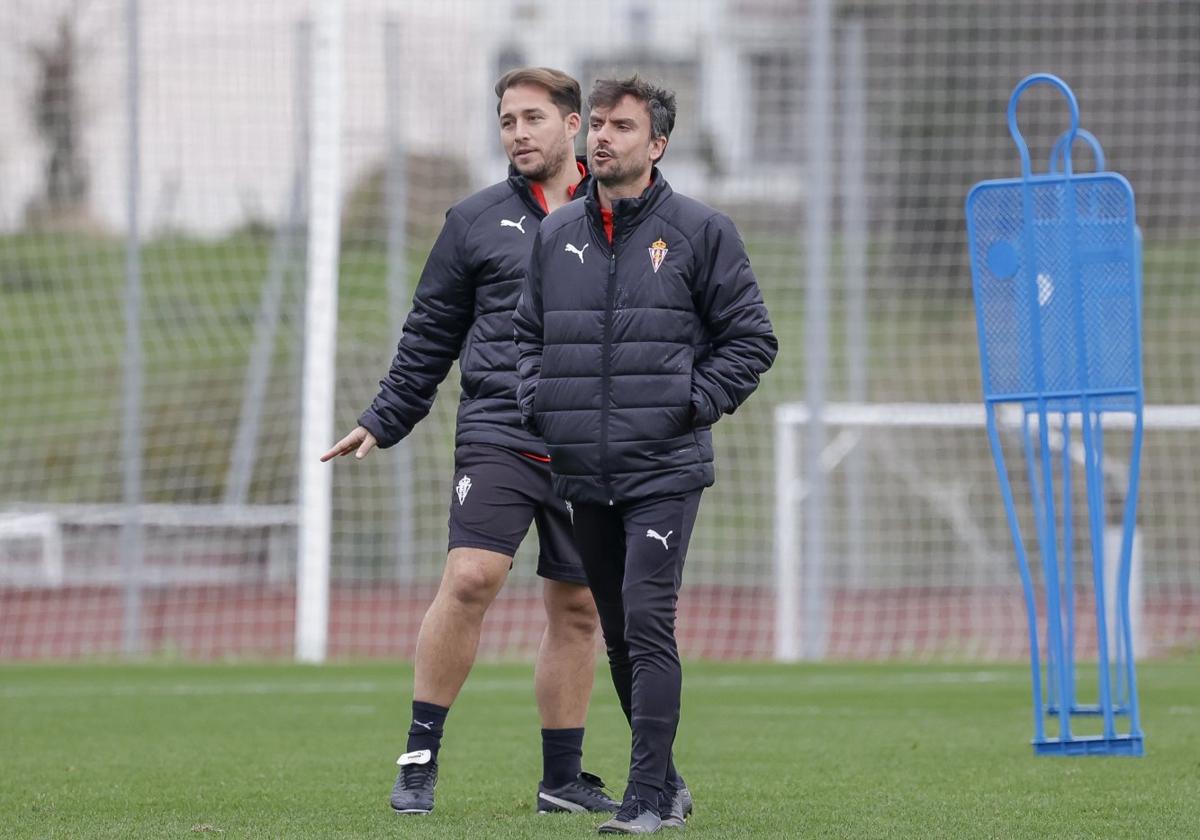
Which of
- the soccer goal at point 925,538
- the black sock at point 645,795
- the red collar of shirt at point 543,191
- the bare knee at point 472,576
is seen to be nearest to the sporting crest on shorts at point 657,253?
the red collar of shirt at point 543,191

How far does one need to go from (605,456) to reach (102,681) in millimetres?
5492

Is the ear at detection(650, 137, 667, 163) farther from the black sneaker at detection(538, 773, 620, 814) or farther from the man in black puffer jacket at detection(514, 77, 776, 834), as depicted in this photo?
the black sneaker at detection(538, 773, 620, 814)

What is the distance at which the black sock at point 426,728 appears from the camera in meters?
4.87

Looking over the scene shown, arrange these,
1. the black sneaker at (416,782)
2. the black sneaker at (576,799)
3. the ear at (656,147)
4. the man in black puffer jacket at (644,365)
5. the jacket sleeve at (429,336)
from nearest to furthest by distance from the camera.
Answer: the man in black puffer jacket at (644,365)
the ear at (656,147)
the black sneaker at (416,782)
the black sneaker at (576,799)
the jacket sleeve at (429,336)

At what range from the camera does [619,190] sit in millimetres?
4484

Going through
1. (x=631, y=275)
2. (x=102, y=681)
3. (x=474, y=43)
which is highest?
(x=474, y=43)

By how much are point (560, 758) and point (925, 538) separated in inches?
369

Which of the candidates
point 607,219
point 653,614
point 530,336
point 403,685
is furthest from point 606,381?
point 403,685

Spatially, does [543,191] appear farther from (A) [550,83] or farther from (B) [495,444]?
(B) [495,444]

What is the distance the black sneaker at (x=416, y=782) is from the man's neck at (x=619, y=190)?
4.90 ft

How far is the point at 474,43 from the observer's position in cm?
1171

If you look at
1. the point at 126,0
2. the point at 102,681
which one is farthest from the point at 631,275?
the point at 126,0

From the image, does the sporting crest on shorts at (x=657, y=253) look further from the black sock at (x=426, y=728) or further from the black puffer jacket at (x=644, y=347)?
the black sock at (x=426, y=728)

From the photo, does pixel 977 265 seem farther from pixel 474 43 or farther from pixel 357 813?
pixel 474 43
